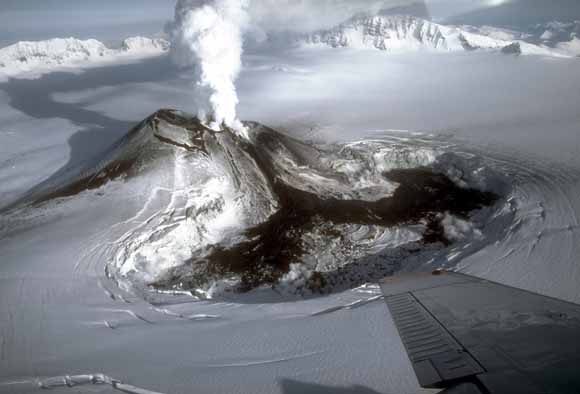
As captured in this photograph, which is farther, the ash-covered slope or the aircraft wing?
the ash-covered slope

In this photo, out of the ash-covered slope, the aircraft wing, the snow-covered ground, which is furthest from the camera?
the ash-covered slope

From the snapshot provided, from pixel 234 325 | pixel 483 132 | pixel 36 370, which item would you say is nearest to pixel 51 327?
pixel 36 370

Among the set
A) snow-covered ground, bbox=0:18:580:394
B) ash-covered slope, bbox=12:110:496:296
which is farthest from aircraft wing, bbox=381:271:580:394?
ash-covered slope, bbox=12:110:496:296

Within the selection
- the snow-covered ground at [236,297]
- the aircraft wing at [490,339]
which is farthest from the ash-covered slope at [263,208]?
the aircraft wing at [490,339]

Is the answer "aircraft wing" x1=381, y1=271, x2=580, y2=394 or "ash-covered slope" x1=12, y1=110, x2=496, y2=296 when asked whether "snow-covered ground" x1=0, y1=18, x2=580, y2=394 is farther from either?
"aircraft wing" x1=381, y1=271, x2=580, y2=394

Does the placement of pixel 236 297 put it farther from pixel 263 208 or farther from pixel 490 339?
pixel 490 339

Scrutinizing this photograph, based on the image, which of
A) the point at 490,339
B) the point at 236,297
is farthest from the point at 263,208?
the point at 490,339

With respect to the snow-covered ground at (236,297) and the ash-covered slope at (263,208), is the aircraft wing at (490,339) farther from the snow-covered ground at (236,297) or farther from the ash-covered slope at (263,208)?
the ash-covered slope at (263,208)
